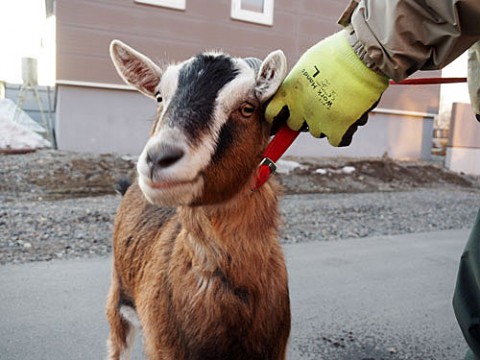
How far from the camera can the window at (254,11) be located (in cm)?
1159

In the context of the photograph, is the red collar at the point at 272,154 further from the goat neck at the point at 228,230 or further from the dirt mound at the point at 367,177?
the dirt mound at the point at 367,177

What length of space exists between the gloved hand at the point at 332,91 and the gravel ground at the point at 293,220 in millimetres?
2042

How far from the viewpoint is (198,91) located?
1877 mm

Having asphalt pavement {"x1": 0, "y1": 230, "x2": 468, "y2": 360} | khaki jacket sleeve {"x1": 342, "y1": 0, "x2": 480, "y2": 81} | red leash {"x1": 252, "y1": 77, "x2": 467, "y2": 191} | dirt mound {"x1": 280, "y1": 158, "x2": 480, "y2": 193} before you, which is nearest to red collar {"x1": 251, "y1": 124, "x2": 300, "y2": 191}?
red leash {"x1": 252, "y1": 77, "x2": 467, "y2": 191}

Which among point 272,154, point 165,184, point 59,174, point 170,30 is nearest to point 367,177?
point 170,30

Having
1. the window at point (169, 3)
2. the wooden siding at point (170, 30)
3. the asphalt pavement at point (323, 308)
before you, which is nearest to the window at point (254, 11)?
the wooden siding at point (170, 30)

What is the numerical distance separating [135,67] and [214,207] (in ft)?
2.53

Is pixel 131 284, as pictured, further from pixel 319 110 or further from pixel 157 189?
pixel 319 110

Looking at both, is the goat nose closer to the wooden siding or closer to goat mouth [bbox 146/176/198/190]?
goat mouth [bbox 146/176/198/190]

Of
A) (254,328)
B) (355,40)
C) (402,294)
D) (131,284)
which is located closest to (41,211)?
(131,284)

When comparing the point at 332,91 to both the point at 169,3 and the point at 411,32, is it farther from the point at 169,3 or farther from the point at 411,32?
the point at 169,3

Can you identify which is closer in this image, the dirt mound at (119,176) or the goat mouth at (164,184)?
the goat mouth at (164,184)

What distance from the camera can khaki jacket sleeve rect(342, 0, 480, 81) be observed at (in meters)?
Answer: 1.63

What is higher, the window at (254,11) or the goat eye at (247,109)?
the window at (254,11)
